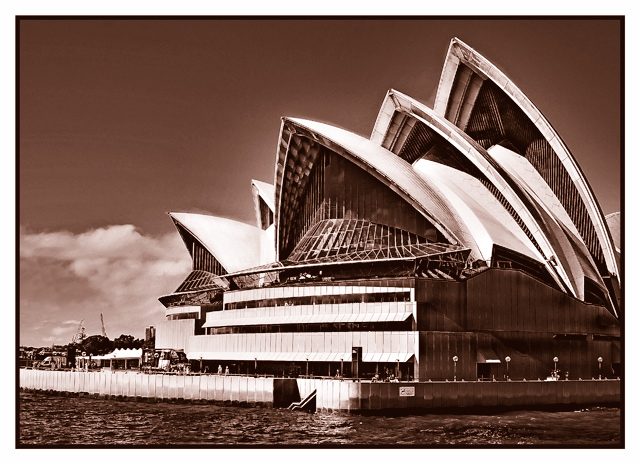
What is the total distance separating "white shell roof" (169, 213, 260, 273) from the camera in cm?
7888

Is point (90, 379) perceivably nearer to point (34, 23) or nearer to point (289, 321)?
point (289, 321)

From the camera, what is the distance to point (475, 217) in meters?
64.1

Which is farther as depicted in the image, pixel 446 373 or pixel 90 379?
pixel 90 379

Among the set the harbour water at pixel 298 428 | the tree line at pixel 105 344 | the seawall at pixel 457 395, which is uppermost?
the tree line at pixel 105 344

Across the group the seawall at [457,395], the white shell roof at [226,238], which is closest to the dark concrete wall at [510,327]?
the seawall at [457,395]

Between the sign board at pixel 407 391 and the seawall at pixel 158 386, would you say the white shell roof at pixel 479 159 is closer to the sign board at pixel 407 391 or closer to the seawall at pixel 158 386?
the sign board at pixel 407 391

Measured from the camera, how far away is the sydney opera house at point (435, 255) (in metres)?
57.3

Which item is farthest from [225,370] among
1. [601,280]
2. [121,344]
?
[121,344]

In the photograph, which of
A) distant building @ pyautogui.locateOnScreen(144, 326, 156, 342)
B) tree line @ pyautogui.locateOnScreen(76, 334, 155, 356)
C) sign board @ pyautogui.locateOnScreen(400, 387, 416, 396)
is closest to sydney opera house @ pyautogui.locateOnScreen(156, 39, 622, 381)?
sign board @ pyautogui.locateOnScreen(400, 387, 416, 396)

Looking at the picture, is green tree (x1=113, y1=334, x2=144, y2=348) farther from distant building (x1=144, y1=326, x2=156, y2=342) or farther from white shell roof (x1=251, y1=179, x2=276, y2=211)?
white shell roof (x1=251, y1=179, x2=276, y2=211)

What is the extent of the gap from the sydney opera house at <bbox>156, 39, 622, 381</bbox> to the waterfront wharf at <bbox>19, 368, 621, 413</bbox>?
2.84 metres

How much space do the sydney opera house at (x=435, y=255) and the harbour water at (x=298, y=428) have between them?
6.52 metres

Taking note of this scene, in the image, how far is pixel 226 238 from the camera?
80.9 m

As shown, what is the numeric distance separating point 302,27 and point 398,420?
18018 mm
